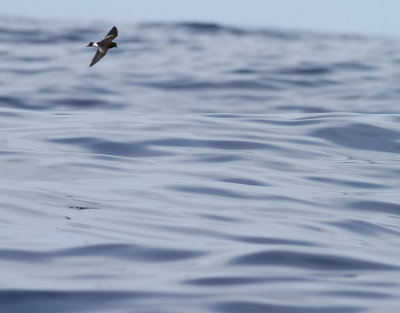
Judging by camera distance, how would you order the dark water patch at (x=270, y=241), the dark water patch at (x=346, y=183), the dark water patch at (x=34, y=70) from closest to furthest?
the dark water patch at (x=270, y=241), the dark water patch at (x=346, y=183), the dark water patch at (x=34, y=70)

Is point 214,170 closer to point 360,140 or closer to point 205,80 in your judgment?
point 360,140

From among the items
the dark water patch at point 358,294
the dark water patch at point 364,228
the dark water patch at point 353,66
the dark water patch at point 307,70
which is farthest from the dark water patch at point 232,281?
the dark water patch at point 353,66

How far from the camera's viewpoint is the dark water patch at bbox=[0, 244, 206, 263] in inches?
213

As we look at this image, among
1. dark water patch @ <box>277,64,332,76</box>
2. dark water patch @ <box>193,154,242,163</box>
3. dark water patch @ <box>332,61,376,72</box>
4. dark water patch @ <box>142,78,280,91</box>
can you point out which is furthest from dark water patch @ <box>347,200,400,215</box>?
dark water patch @ <box>332,61,376,72</box>

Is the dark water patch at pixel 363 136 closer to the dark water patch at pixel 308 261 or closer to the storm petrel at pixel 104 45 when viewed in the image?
the storm petrel at pixel 104 45

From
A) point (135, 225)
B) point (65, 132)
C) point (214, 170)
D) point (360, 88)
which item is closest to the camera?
point (135, 225)

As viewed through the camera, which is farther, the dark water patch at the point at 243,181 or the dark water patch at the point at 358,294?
the dark water patch at the point at 243,181

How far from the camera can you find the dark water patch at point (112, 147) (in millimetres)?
9047

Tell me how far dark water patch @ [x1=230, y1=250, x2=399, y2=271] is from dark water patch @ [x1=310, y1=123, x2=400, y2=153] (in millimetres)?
4553

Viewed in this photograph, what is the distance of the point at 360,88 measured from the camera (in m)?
18.7

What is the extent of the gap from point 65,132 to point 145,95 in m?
7.13

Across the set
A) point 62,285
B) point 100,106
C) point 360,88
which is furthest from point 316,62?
point 62,285

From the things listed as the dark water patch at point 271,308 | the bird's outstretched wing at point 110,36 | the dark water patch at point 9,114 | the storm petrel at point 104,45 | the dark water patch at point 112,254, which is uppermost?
the bird's outstretched wing at point 110,36

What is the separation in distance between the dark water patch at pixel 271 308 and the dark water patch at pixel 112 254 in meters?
0.88
